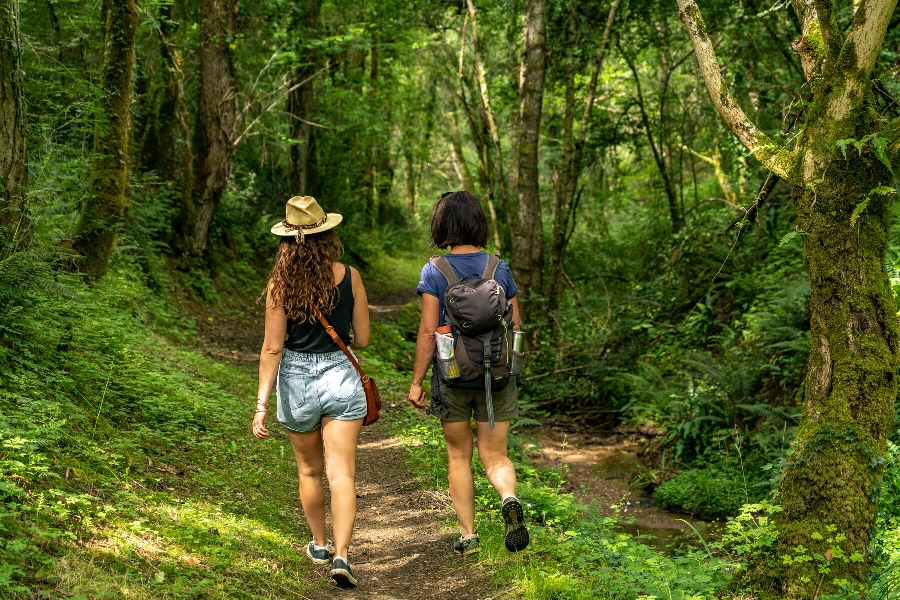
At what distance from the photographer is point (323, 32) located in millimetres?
19000

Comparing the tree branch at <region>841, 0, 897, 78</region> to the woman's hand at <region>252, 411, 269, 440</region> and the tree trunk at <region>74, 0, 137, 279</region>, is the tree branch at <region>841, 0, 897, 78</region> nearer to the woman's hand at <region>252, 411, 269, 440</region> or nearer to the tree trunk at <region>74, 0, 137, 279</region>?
the woman's hand at <region>252, 411, 269, 440</region>

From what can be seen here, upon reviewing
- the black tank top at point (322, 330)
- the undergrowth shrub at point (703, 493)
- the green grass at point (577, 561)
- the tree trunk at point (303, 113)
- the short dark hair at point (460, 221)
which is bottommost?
the undergrowth shrub at point (703, 493)

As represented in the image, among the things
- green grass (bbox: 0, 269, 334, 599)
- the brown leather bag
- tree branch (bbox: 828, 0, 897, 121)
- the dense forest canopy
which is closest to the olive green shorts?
the brown leather bag

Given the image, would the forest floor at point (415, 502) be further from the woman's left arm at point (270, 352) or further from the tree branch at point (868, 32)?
the tree branch at point (868, 32)

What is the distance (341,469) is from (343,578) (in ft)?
2.12

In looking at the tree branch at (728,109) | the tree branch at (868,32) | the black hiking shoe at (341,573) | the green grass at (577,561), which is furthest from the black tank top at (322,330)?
the tree branch at (868,32)

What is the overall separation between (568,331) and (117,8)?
8.85 m

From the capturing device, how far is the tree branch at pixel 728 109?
4777 mm

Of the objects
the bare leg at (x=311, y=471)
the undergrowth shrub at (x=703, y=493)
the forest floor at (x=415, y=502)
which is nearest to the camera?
the bare leg at (x=311, y=471)

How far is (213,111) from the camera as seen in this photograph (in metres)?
13.9

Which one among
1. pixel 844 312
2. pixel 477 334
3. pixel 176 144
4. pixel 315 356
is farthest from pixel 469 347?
pixel 176 144

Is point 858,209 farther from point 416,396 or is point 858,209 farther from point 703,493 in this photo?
point 703,493

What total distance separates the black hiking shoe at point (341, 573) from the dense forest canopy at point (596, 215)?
5.13ft

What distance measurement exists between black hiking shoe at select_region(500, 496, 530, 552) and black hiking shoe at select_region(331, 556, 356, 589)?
0.98 m
